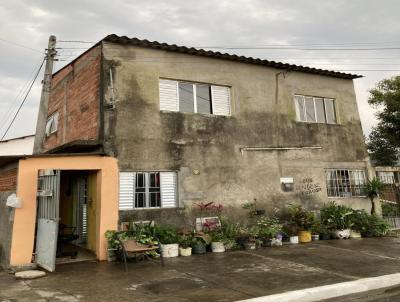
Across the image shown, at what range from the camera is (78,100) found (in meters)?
11.8

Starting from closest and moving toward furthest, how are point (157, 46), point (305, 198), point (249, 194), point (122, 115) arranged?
1. point (122, 115)
2. point (157, 46)
3. point (249, 194)
4. point (305, 198)

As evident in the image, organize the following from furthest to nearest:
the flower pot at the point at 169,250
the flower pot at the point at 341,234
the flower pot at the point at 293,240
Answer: the flower pot at the point at 341,234 < the flower pot at the point at 293,240 < the flower pot at the point at 169,250

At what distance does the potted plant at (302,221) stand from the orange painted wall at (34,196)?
596cm

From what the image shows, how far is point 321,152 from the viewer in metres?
13.8

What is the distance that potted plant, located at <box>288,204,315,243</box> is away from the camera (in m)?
12.0

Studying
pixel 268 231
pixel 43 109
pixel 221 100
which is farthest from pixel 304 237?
pixel 43 109

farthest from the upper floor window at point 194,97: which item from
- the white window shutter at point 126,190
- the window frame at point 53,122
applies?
the window frame at point 53,122

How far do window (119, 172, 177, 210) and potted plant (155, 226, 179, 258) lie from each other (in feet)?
3.16

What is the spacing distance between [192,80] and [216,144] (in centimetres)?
222

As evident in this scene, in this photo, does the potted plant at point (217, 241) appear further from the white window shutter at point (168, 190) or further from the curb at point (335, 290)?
the curb at point (335, 290)

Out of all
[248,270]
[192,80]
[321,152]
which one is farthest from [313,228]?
[192,80]

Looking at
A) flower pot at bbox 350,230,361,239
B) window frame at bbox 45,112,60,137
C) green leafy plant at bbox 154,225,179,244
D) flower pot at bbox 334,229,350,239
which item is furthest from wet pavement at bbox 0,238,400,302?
window frame at bbox 45,112,60,137

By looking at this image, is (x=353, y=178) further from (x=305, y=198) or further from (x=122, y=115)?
(x=122, y=115)

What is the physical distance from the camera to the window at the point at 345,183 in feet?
45.5
